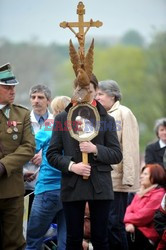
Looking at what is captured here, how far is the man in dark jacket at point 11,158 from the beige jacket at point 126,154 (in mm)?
1365

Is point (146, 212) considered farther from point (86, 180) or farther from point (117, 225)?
point (86, 180)

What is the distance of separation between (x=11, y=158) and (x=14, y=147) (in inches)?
8.7

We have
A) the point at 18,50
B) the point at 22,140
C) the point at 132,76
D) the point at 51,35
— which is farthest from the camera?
the point at 51,35

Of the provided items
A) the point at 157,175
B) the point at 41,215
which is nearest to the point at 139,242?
the point at 157,175

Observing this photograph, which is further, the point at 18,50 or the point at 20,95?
the point at 18,50

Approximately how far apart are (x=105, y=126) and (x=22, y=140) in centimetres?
96

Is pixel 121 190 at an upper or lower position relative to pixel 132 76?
lower

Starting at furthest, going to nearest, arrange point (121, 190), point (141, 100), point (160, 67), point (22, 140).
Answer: point (141, 100) → point (160, 67) → point (121, 190) → point (22, 140)

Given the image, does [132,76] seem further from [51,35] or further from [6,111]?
[6,111]

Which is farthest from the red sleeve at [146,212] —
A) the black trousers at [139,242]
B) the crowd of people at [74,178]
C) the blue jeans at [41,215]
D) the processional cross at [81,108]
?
the processional cross at [81,108]

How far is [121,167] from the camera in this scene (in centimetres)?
862

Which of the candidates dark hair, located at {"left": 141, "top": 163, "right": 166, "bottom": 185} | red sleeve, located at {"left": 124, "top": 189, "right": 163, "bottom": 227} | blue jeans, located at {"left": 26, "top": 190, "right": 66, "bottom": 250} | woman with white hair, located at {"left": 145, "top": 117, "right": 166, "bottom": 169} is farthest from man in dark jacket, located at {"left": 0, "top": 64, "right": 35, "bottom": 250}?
woman with white hair, located at {"left": 145, "top": 117, "right": 166, "bottom": 169}

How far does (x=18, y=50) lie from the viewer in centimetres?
7681

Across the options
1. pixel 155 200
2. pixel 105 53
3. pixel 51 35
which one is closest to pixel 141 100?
pixel 105 53
